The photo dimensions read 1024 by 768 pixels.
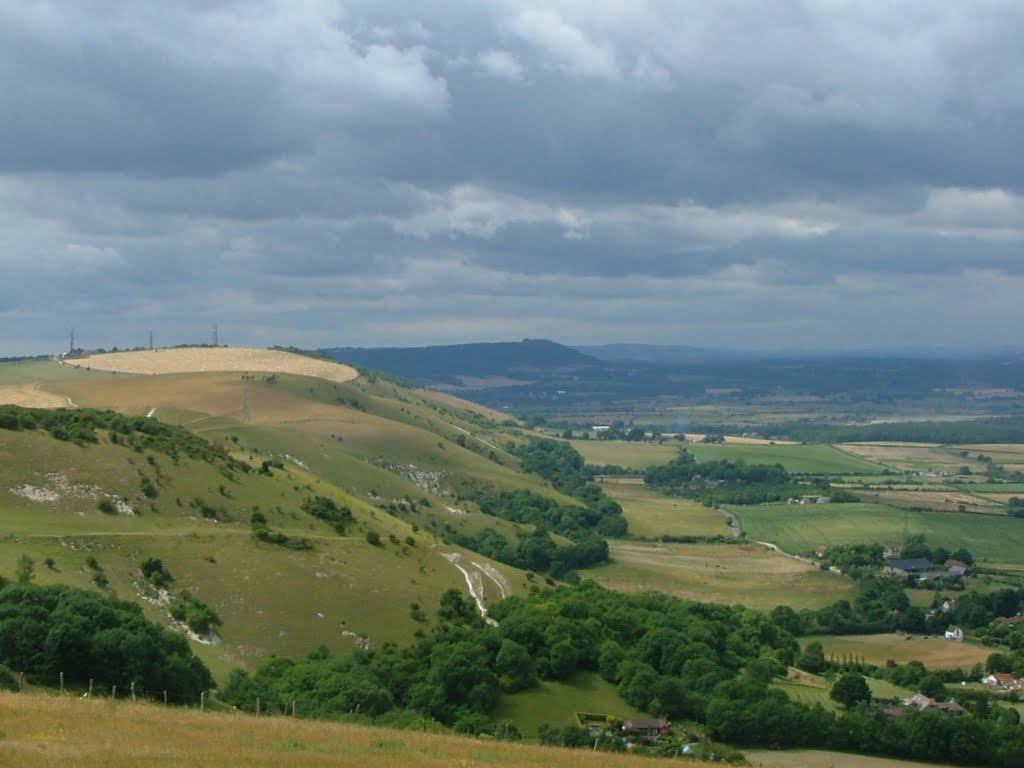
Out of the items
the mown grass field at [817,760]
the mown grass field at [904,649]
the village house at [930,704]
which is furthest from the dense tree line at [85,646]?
the mown grass field at [904,649]

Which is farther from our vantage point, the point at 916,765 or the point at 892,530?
the point at 892,530

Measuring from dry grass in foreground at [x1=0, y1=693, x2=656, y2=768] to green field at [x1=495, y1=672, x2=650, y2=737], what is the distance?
22.4 metres

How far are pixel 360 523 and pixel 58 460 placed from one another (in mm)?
24742

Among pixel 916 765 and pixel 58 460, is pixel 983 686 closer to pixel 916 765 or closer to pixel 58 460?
pixel 916 765

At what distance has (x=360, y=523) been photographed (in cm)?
9456

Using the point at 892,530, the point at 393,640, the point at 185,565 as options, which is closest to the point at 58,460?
the point at 185,565

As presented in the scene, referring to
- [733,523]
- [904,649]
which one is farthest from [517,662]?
[733,523]

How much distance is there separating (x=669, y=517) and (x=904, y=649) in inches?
3035

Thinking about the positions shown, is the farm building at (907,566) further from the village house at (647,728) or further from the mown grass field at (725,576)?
the village house at (647,728)

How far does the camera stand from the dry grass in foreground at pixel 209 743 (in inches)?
1037

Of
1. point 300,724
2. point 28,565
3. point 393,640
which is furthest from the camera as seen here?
point 393,640

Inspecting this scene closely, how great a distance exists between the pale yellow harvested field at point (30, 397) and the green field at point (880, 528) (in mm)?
103438

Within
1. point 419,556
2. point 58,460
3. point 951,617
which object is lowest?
point 951,617

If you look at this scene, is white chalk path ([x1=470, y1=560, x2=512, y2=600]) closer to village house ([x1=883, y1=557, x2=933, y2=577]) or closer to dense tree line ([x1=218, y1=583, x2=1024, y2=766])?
dense tree line ([x1=218, y1=583, x2=1024, y2=766])
